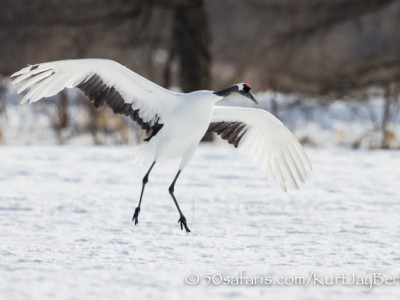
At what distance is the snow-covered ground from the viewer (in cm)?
450

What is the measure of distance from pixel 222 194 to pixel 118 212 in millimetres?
1420

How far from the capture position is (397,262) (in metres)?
5.38

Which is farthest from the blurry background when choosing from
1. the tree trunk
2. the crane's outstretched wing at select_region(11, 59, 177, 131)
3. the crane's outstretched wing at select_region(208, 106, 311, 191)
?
the crane's outstretched wing at select_region(11, 59, 177, 131)

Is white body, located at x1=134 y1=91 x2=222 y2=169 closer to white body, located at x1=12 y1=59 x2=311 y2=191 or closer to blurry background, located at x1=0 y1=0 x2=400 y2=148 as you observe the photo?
white body, located at x1=12 y1=59 x2=311 y2=191

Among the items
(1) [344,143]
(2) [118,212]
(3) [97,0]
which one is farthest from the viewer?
(3) [97,0]

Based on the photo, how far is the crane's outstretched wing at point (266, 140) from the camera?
718cm

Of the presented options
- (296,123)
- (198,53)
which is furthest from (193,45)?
→ (296,123)

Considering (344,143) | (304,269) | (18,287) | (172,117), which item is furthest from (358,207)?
(344,143)

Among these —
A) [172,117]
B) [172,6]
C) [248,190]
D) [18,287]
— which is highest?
[172,6]

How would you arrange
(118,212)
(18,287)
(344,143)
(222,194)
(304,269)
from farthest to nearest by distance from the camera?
(344,143)
(222,194)
(118,212)
(304,269)
(18,287)

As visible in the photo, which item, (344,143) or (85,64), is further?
(344,143)

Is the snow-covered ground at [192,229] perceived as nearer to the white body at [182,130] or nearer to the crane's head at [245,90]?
the white body at [182,130]

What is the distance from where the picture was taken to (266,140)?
24.2ft

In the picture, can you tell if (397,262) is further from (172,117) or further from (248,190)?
(248,190)
